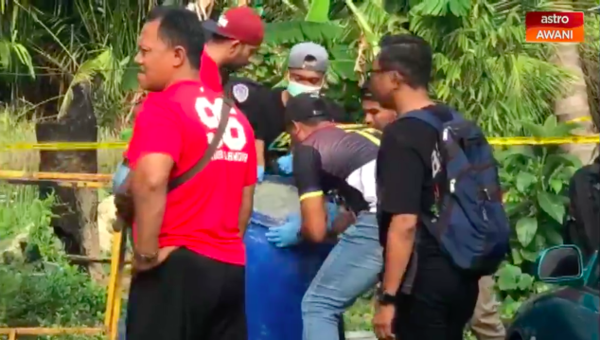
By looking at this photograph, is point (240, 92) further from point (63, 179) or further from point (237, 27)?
point (63, 179)

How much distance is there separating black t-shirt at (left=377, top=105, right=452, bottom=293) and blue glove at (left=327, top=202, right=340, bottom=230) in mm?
1434

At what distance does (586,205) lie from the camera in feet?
14.9

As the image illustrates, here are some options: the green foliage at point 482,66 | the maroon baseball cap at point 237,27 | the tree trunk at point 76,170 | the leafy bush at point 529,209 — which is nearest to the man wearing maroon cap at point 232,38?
the maroon baseball cap at point 237,27

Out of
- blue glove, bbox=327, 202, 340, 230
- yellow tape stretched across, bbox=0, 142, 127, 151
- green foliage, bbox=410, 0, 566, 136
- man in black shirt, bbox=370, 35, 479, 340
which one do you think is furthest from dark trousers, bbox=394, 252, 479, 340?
green foliage, bbox=410, 0, 566, 136

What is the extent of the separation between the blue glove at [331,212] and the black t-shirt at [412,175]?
56.4 inches

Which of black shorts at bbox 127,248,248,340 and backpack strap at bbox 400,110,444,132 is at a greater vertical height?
backpack strap at bbox 400,110,444,132

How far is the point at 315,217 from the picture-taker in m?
6.13

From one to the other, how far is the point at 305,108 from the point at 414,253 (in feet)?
5.99

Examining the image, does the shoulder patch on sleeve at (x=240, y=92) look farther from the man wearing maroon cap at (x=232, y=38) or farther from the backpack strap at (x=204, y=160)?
the backpack strap at (x=204, y=160)

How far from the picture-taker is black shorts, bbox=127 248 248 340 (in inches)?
184

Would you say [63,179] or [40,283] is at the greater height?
[63,179]

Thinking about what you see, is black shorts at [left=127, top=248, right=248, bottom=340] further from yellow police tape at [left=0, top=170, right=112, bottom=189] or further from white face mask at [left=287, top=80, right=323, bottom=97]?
yellow police tape at [left=0, top=170, right=112, bottom=189]

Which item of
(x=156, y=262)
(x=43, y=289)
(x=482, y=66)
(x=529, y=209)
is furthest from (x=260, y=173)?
(x=482, y=66)

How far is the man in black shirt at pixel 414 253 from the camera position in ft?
15.5
